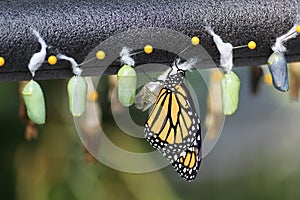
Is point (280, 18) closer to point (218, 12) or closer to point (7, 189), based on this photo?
point (218, 12)

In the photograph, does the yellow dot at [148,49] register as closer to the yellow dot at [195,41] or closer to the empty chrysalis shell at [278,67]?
the yellow dot at [195,41]

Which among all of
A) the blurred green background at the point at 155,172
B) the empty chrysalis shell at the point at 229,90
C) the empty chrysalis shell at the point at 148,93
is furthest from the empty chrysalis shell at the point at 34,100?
the blurred green background at the point at 155,172

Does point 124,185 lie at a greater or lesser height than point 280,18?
lesser

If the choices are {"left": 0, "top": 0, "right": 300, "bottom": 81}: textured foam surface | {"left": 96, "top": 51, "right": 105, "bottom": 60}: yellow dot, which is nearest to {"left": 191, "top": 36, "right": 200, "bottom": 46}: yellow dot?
{"left": 0, "top": 0, "right": 300, "bottom": 81}: textured foam surface

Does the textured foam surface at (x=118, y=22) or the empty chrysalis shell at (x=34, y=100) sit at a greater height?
the textured foam surface at (x=118, y=22)

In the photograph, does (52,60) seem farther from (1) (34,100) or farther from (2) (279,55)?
(2) (279,55)

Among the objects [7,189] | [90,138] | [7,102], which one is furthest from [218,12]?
[7,189]

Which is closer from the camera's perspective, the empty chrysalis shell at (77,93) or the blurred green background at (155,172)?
the empty chrysalis shell at (77,93)
